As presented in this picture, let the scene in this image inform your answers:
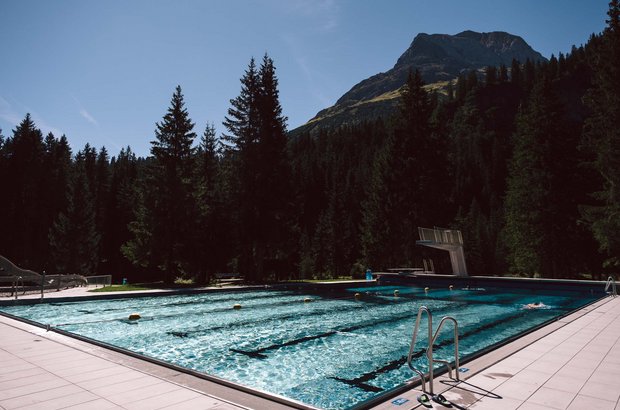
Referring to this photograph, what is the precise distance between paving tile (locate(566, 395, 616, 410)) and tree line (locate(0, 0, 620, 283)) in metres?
23.8

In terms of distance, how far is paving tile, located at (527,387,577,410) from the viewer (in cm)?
437

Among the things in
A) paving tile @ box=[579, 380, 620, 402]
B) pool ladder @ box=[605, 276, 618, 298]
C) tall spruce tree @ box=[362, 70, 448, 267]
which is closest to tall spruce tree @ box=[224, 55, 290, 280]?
tall spruce tree @ box=[362, 70, 448, 267]

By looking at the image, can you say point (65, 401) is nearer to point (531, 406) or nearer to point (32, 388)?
point (32, 388)

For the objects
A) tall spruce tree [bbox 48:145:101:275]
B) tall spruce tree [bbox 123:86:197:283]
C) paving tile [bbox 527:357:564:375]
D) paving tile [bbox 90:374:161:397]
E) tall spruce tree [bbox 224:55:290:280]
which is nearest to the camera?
paving tile [bbox 90:374:161:397]

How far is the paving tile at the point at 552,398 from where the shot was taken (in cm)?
437

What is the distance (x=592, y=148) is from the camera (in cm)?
2667

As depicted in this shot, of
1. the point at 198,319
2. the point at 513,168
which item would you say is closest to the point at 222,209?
the point at 198,319

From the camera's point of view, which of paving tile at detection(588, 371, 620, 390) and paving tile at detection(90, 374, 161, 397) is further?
paving tile at detection(588, 371, 620, 390)

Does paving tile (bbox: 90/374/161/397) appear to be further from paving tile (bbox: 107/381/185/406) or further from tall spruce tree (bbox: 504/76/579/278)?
tall spruce tree (bbox: 504/76/579/278)

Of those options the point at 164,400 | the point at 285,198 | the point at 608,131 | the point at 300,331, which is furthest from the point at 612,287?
the point at 164,400

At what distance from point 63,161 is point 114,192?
8640mm

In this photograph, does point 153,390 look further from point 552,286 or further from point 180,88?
point 180,88

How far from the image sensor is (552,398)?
457 centimetres

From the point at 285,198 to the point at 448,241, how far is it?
39.8 feet
